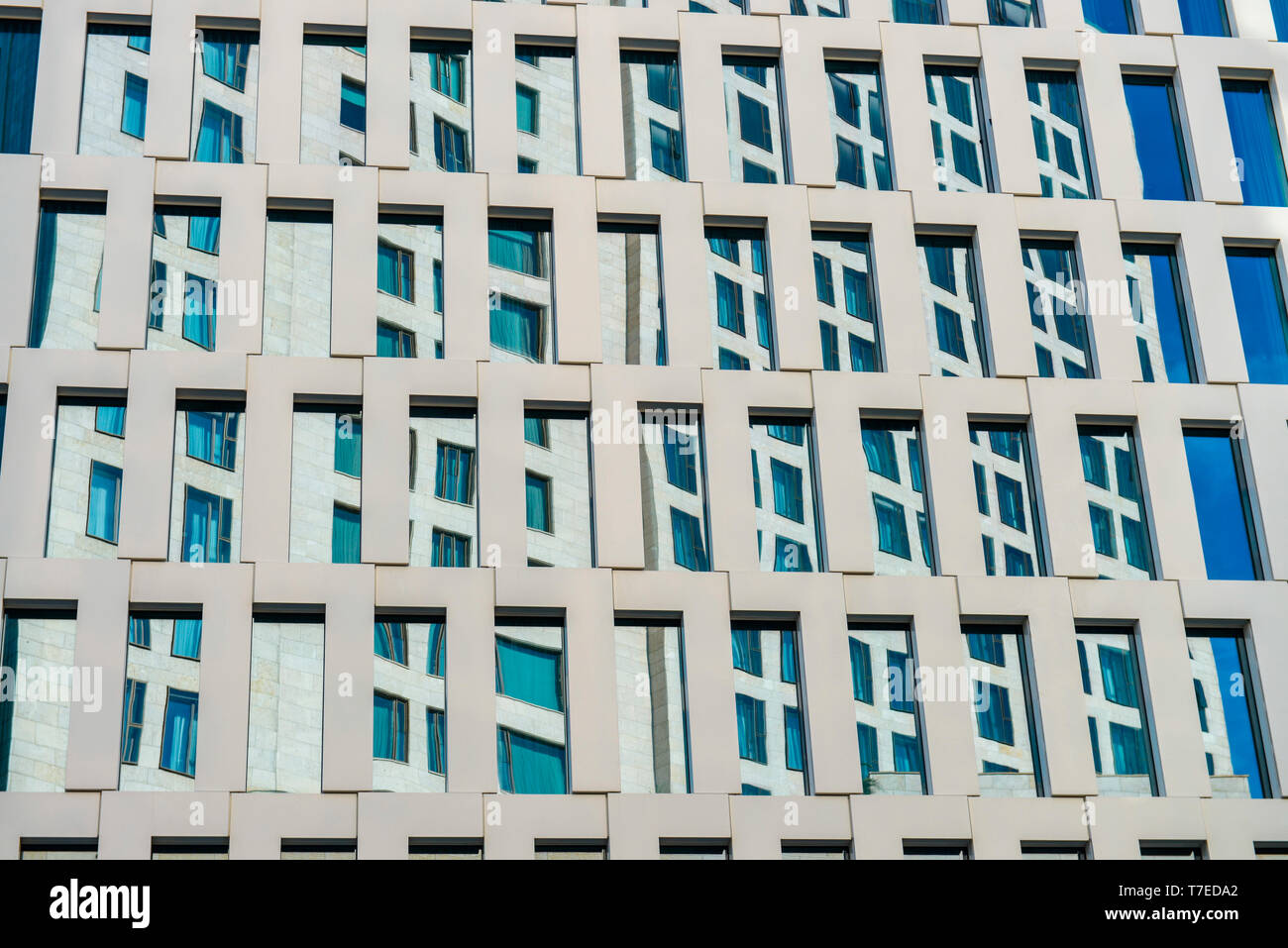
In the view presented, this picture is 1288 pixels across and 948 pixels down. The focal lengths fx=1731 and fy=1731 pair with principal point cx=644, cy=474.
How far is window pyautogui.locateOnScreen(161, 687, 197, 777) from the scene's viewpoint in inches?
942

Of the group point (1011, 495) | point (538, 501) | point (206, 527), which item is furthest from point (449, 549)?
point (1011, 495)

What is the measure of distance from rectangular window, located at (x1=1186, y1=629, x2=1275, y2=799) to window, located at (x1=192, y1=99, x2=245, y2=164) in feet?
55.3

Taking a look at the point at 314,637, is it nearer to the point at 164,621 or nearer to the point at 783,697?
the point at 164,621

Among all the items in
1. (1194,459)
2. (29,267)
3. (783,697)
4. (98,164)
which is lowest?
(783,697)

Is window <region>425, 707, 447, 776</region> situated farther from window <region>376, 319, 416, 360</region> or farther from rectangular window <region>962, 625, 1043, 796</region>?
rectangular window <region>962, 625, 1043, 796</region>

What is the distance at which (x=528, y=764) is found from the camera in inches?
962

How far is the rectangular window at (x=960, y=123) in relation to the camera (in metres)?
29.5

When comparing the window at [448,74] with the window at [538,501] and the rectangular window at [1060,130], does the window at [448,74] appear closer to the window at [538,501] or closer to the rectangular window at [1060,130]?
the window at [538,501]

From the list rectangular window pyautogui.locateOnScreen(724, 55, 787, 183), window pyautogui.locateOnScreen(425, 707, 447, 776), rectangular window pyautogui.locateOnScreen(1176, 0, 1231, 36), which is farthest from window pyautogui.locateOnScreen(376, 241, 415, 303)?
A: rectangular window pyautogui.locateOnScreen(1176, 0, 1231, 36)

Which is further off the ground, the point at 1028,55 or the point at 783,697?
the point at 1028,55

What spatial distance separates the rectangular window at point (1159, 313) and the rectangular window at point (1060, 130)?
1478mm
